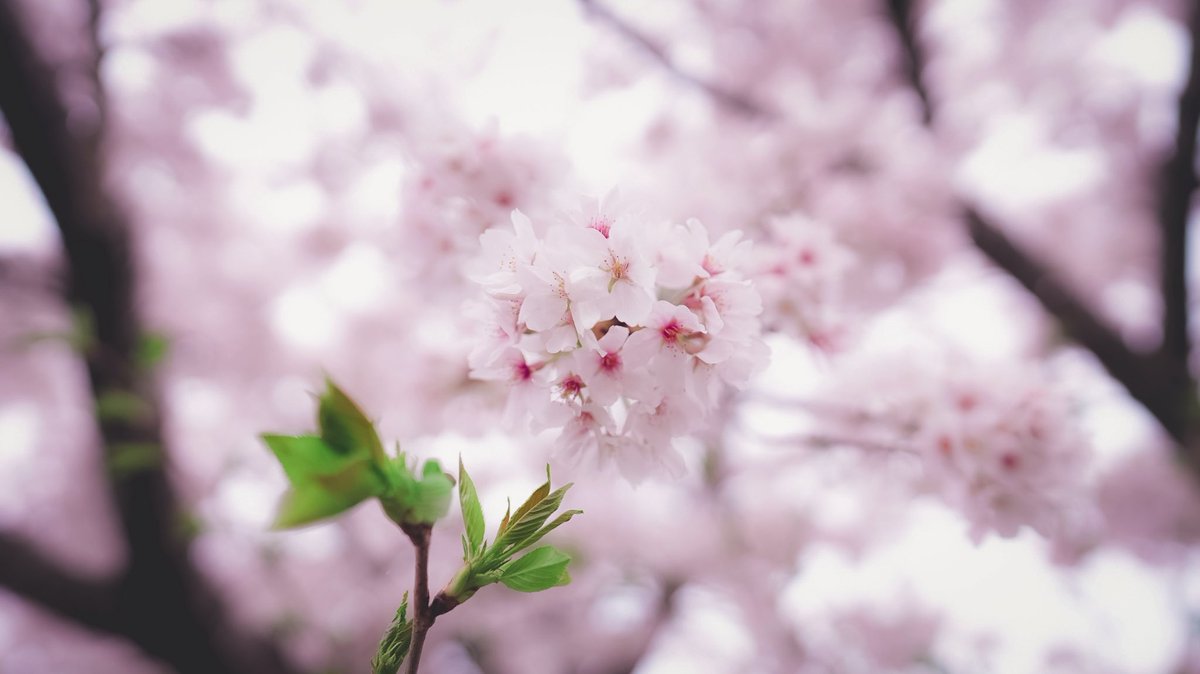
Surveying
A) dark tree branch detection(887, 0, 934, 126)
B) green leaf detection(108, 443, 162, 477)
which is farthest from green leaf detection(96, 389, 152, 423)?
dark tree branch detection(887, 0, 934, 126)

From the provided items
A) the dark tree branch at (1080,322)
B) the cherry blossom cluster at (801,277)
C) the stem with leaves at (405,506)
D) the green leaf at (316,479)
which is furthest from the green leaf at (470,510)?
the dark tree branch at (1080,322)

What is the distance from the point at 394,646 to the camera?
0.62 meters

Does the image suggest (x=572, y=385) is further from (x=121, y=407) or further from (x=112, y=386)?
(x=112, y=386)

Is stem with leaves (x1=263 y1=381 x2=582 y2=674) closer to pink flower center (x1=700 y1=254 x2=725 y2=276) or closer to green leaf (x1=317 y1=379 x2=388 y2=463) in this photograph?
green leaf (x1=317 y1=379 x2=388 y2=463)

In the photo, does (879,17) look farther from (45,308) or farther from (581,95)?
(45,308)

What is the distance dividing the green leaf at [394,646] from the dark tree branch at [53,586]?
295 centimetres

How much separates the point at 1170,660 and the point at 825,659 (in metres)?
2.70

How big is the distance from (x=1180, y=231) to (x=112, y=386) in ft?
17.5

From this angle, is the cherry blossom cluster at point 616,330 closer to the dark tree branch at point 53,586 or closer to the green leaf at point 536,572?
the green leaf at point 536,572

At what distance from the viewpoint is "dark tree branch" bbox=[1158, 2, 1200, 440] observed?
9.26 feet

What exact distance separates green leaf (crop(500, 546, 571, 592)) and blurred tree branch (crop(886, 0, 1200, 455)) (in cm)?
318

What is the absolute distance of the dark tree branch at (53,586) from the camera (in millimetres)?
2480

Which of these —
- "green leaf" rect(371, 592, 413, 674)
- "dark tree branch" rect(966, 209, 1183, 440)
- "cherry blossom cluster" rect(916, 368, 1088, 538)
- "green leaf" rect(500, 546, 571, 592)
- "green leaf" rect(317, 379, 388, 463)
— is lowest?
"dark tree branch" rect(966, 209, 1183, 440)

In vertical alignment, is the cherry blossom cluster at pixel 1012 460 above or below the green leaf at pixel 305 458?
below
